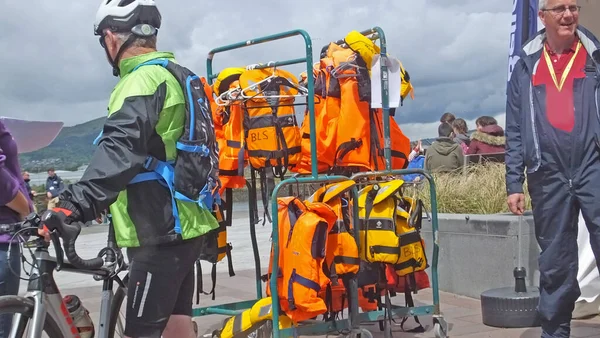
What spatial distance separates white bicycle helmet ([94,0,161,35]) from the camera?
12.0 feet

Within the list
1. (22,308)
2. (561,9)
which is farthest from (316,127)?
(22,308)

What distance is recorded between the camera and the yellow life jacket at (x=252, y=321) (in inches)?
199

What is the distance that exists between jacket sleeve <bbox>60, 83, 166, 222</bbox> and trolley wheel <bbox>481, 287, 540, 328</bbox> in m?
3.29

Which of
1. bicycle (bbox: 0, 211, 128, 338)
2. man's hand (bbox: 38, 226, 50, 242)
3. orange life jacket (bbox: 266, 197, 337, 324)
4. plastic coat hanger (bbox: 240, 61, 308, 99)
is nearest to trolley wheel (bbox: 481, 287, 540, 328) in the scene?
orange life jacket (bbox: 266, 197, 337, 324)

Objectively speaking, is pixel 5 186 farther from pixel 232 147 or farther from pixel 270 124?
pixel 270 124

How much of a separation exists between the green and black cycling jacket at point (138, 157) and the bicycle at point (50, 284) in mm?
149

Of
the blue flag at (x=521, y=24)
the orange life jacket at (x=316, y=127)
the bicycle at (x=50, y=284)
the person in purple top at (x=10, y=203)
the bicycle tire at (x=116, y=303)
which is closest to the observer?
the bicycle at (x=50, y=284)

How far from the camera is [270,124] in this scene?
5.77 metres

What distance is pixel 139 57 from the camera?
3.68 m

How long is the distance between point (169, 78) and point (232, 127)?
7.37 ft

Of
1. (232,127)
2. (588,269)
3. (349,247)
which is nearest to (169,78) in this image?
(349,247)

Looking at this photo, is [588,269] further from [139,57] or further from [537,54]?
[139,57]

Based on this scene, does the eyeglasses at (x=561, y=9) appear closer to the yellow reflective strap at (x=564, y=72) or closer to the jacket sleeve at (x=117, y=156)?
the yellow reflective strap at (x=564, y=72)

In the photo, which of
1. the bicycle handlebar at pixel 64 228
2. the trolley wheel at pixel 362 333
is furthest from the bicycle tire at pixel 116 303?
the trolley wheel at pixel 362 333
